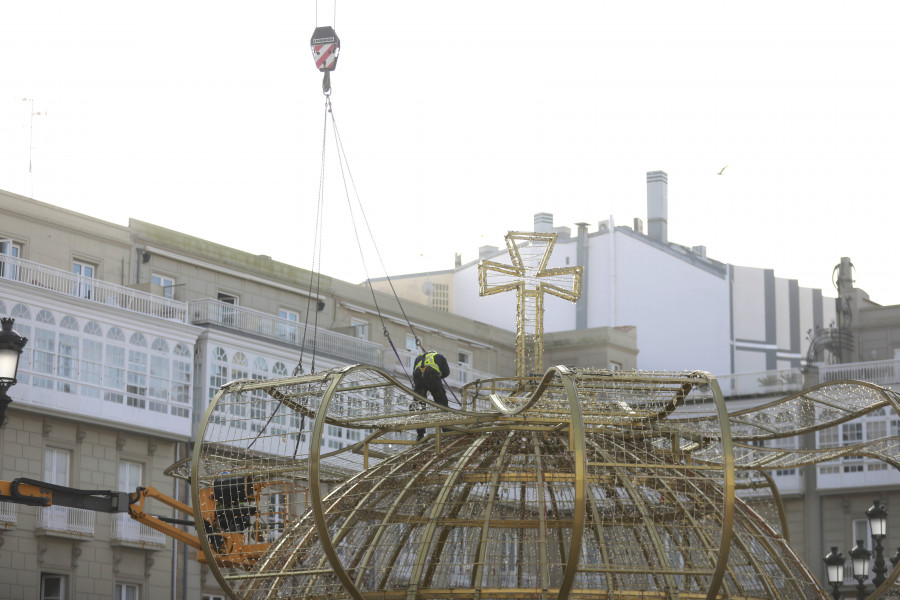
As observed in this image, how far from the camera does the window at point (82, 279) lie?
38.1m

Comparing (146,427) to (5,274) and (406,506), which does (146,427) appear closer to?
(5,274)

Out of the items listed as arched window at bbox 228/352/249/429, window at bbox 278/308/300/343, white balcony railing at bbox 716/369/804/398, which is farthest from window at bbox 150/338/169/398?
white balcony railing at bbox 716/369/804/398

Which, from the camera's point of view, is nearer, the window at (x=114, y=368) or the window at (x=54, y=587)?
the window at (x=54, y=587)

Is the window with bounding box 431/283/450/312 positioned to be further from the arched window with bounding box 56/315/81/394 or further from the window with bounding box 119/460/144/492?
the arched window with bounding box 56/315/81/394

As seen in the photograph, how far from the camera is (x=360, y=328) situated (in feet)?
170

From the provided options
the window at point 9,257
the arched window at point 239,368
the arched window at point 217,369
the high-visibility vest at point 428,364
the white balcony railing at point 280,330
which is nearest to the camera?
the high-visibility vest at point 428,364

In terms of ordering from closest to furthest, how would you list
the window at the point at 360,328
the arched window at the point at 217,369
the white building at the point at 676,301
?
the arched window at the point at 217,369, the window at the point at 360,328, the white building at the point at 676,301

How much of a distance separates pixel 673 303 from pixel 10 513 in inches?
1246

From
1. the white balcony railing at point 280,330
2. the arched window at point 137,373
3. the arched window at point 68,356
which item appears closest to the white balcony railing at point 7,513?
the arched window at point 68,356

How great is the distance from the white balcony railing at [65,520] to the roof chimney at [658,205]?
30.8 metres

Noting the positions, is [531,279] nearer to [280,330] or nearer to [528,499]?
[528,499]

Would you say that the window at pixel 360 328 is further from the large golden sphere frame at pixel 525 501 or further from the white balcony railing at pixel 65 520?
the large golden sphere frame at pixel 525 501

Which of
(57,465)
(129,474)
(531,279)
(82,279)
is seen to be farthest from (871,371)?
(531,279)

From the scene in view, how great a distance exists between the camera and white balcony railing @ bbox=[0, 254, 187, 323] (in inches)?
1471
